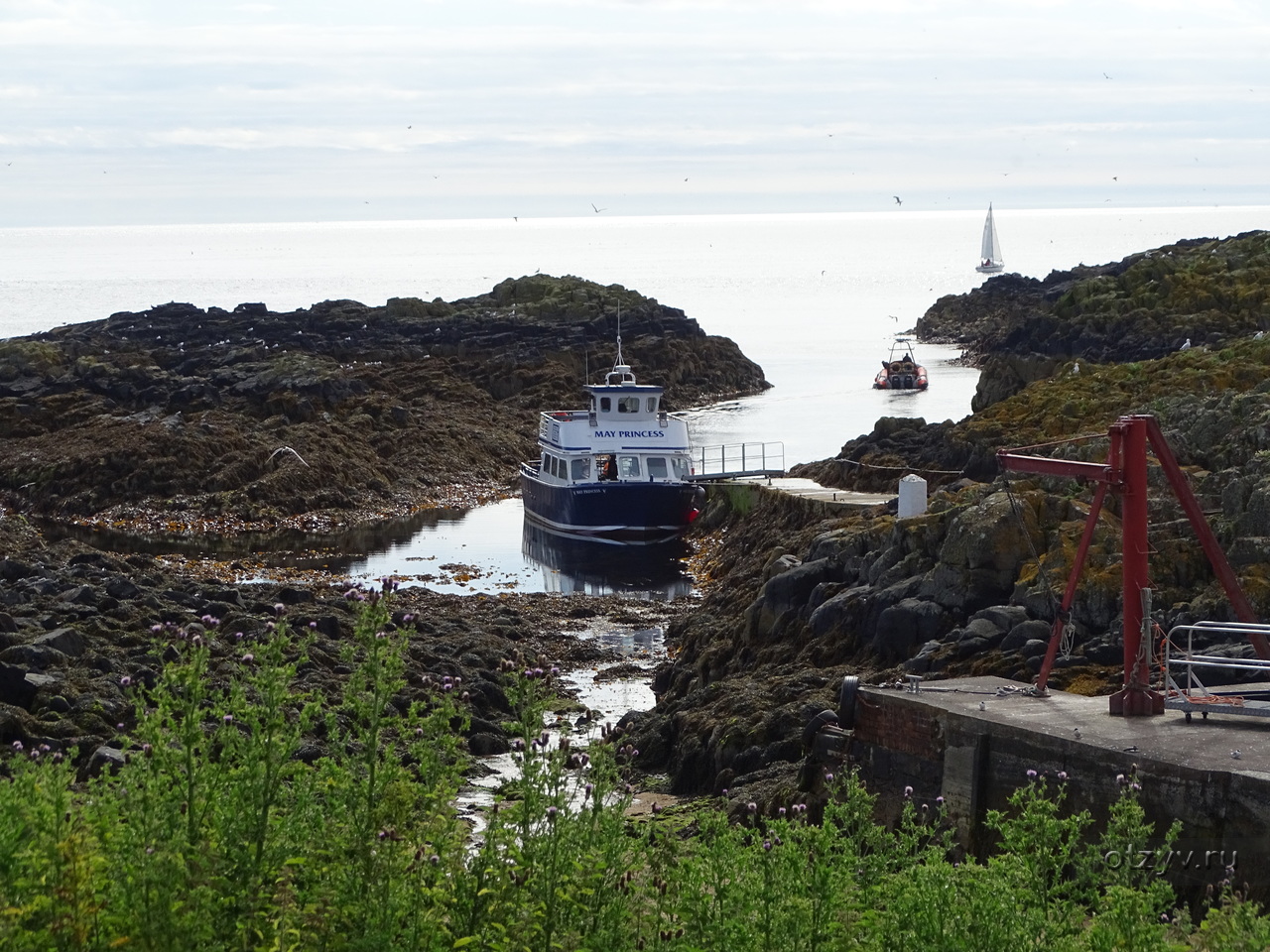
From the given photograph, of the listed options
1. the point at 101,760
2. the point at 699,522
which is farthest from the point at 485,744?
the point at 699,522

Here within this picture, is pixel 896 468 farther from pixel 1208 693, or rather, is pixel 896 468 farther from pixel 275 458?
pixel 1208 693

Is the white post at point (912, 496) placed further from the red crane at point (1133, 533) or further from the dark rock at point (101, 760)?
the dark rock at point (101, 760)

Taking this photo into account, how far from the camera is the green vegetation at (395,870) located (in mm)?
7559

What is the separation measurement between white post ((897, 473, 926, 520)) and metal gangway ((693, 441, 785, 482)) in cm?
1405

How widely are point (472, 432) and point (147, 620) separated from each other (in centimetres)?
3325

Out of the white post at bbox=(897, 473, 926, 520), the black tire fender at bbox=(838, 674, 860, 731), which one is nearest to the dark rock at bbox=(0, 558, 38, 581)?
the white post at bbox=(897, 473, 926, 520)

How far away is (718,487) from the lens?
41.3 m

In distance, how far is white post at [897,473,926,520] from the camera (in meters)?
25.8

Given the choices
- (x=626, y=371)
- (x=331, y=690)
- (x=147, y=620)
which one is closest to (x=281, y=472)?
(x=626, y=371)

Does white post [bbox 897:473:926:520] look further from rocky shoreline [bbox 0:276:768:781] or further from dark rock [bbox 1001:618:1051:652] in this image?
dark rock [bbox 1001:618:1051:652]

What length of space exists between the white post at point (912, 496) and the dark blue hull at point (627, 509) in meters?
15.4

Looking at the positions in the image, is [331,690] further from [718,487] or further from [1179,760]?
[718,487]

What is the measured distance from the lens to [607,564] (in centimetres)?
3859

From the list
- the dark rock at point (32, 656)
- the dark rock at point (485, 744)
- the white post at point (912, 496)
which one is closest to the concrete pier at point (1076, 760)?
the dark rock at point (485, 744)
